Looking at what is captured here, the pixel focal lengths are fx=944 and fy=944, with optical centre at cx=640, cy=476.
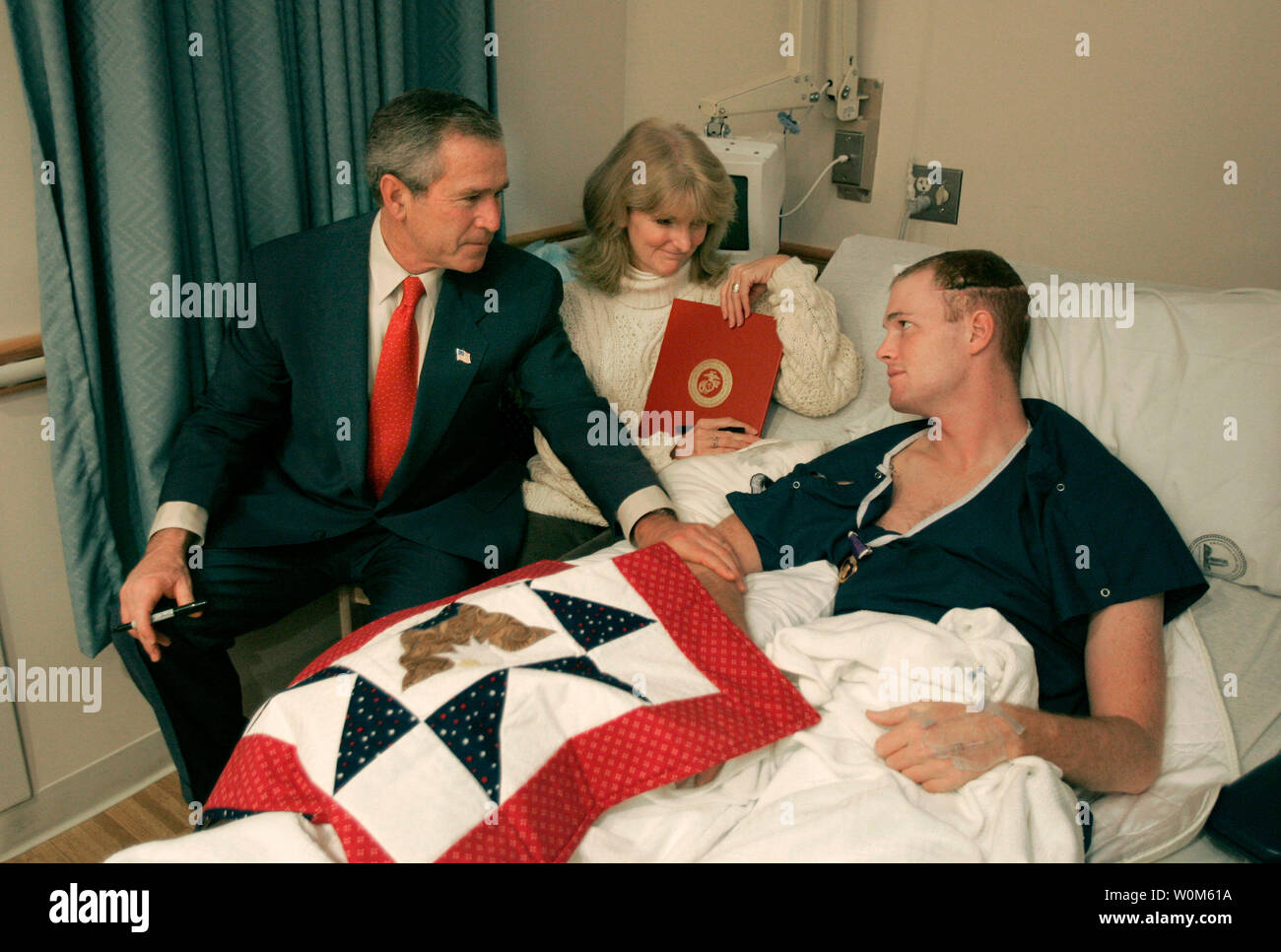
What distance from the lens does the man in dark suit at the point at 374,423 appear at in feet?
5.28

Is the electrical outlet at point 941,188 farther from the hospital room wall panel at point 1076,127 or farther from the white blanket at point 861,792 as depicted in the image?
the white blanket at point 861,792

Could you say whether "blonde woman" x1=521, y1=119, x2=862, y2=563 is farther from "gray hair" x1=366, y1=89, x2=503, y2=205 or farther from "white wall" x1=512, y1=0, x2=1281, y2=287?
"white wall" x1=512, y1=0, x2=1281, y2=287

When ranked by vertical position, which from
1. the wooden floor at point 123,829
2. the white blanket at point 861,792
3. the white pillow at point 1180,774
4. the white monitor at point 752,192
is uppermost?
the white monitor at point 752,192

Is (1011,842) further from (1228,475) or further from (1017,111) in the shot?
(1017,111)

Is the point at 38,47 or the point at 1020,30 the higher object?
the point at 1020,30

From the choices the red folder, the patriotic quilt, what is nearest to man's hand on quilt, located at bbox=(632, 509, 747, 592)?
the patriotic quilt

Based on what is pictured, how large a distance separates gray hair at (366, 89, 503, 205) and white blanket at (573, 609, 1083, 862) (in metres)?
0.98

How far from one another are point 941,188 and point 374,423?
1.48 meters

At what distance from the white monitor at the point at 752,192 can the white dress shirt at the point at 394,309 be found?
72 centimetres

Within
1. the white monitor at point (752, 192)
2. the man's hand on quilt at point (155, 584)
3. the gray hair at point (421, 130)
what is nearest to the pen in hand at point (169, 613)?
the man's hand on quilt at point (155, 584)

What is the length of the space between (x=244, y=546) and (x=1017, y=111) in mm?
1901

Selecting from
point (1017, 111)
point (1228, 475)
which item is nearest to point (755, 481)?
point (1228, 475)

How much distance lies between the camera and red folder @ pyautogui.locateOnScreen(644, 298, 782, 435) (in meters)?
1.93

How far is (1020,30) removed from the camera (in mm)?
2109
